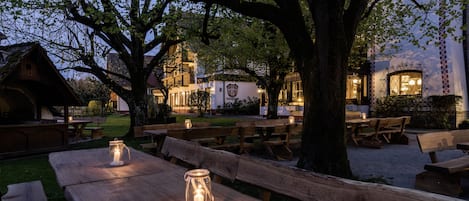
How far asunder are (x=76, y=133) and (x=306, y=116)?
1137 centimetres

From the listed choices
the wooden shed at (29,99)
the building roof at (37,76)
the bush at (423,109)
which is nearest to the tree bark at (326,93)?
the building roof at (37,76)

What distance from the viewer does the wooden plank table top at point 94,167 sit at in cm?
315

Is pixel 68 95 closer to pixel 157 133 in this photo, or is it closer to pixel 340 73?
pixel 157 133

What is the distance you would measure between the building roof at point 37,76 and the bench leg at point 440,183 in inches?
361

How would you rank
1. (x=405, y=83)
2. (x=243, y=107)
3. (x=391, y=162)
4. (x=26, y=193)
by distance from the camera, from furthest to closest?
(x=243, y=107)
(x=405, y=83)
(x=391, y=162)
(x=26, y=193)

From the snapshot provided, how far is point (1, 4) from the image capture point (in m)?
9.76

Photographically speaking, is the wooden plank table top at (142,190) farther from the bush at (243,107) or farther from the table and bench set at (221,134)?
the bush at (243,107)

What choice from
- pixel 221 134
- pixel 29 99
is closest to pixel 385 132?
pixel 221 134

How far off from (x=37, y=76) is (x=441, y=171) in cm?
1017

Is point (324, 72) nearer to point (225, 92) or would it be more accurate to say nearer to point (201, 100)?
point (201, 100)

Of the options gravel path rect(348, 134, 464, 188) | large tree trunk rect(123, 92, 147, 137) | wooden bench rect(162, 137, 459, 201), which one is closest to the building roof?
large tree trunk rect(123, 92, 147, 137)

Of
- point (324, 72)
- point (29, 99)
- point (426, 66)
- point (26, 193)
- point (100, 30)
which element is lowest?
point (26, 193)

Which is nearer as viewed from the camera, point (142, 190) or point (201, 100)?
point (142, 190)

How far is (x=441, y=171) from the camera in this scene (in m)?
4.66
